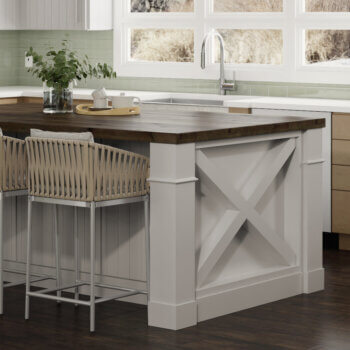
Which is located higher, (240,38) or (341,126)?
(240,38)

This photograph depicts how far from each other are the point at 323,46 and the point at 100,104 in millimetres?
2272

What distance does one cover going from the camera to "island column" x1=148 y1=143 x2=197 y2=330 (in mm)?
4262

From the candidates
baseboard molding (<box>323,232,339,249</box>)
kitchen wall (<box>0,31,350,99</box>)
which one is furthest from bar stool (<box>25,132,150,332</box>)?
kitchen wall (<box>0,31,350,99</box>)

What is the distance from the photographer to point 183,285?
4379 mm

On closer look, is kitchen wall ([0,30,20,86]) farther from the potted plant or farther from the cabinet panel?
the potted plant

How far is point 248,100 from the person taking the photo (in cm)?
653

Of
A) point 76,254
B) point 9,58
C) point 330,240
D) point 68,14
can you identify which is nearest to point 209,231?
point 76,254

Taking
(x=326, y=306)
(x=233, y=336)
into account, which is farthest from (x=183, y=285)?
(x=326, y=306)

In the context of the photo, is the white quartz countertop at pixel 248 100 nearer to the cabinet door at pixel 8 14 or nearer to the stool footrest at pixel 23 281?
the cabinet door at pixel 8 14

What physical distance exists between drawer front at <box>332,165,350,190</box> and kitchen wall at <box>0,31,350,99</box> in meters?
0.86

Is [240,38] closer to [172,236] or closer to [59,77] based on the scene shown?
[59,77]

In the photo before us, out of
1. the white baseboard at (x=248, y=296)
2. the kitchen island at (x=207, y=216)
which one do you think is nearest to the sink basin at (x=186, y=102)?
the kitchen island at (x=207, y=216)

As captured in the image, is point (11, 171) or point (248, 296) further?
point (248, 296)

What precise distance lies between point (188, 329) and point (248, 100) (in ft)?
8.36
